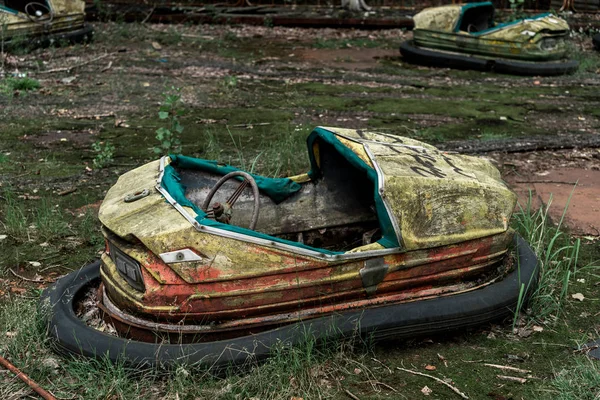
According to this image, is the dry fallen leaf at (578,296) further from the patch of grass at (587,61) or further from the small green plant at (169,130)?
the patch of grass at (587,61)

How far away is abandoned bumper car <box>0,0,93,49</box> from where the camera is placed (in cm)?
911

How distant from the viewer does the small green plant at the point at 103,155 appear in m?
5.59

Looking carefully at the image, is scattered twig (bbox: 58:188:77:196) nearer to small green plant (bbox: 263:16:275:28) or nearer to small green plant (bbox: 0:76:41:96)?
small green plant (bbox: 0:76:41:96)

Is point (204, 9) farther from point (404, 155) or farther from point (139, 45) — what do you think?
point (404, 155)

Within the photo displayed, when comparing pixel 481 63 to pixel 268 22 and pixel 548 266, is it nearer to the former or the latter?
pixel 268 22

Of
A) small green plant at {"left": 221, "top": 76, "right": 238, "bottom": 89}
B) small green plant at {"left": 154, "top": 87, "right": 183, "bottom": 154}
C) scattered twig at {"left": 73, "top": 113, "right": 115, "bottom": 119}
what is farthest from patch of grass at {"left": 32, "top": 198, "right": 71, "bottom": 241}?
small green plant at {"left": 221, "top": 76, "right": 238, "bottom": 89}

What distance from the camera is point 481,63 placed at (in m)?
8.92

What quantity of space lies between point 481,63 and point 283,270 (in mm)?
6463

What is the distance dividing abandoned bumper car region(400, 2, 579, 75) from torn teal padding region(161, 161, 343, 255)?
6069 mm

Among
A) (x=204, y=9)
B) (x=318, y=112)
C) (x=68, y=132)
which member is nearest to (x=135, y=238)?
(x=68, y=132)

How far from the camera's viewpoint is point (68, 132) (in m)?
6.50

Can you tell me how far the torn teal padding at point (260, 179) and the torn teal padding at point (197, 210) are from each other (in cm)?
4

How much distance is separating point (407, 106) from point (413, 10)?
5543 millimetres

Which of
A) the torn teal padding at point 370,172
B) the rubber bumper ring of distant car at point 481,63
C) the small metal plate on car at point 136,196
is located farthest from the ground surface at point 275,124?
the small metal plate on car at point 136,196
